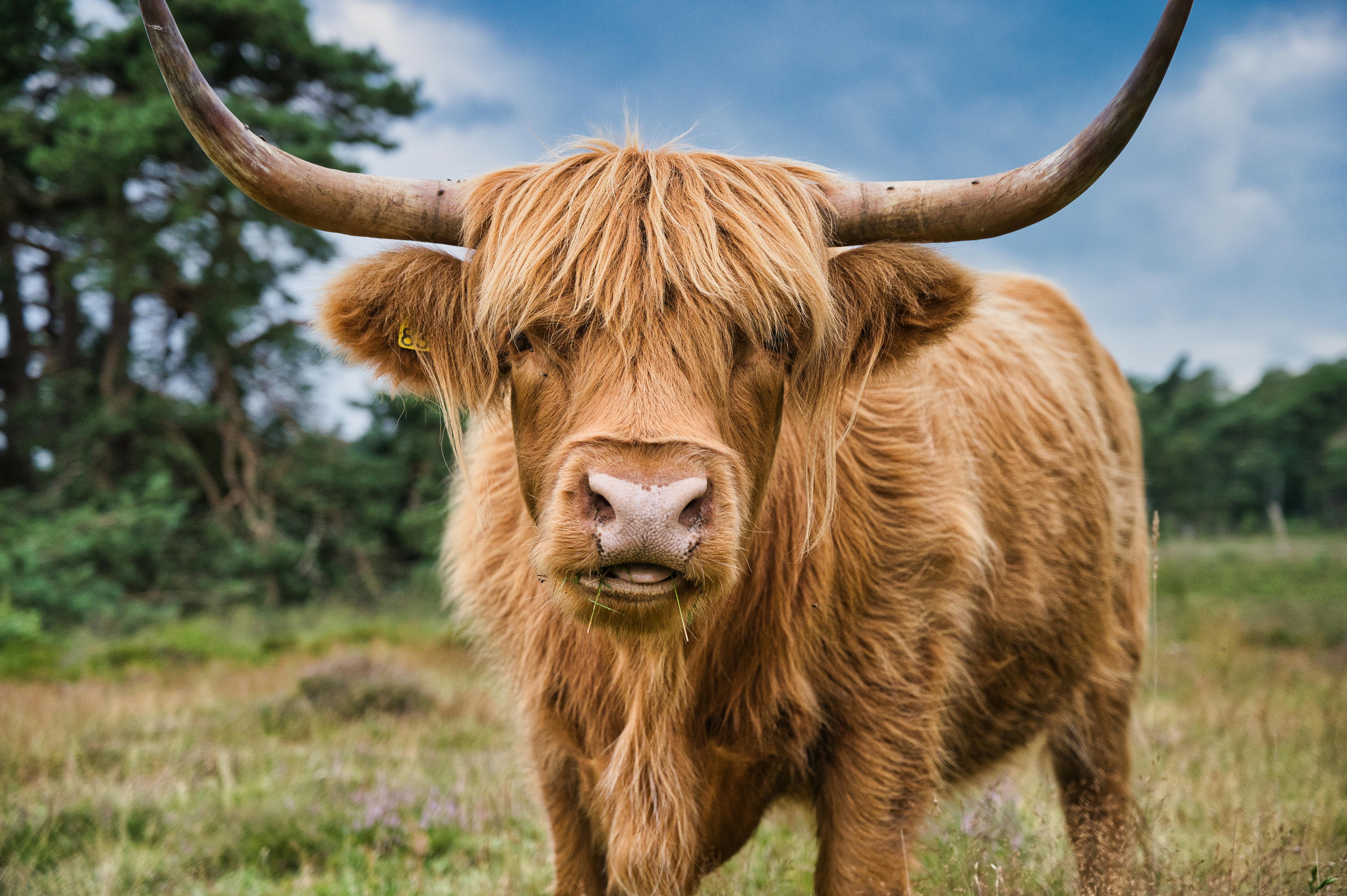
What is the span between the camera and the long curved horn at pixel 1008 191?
5.44ft

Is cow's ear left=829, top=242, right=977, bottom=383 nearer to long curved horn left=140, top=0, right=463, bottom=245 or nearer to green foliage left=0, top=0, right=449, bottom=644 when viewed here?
long curved horn left=140, top=0, right=463, bottom=245

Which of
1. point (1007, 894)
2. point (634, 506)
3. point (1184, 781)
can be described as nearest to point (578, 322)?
point (634, 506)

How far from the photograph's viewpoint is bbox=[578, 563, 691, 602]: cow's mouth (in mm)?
1659

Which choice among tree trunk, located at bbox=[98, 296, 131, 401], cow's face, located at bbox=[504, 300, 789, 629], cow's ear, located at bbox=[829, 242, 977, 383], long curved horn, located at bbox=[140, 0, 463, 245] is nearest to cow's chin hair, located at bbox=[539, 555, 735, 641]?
cow's face, located at bbox=[504, 300, 789, 629]

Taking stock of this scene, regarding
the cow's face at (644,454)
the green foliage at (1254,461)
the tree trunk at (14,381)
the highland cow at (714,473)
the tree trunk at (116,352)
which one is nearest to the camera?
the cow's face at (644,454)

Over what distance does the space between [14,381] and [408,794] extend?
12106mm

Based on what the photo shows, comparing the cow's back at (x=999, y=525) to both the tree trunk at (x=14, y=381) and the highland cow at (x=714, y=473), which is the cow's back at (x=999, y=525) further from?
the tree trunk at (x=14, y=381)

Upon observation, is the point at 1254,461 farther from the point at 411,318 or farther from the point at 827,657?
the point at 411,318

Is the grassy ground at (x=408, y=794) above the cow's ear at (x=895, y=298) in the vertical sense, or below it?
below

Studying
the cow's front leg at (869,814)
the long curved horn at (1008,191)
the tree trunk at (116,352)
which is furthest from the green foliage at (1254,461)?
the long curved horn at (1008,191)

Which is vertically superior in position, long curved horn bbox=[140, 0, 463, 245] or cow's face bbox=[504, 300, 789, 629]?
long curved horn bbox=[140, 0, 463, 245]

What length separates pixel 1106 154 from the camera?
1758 millimetres

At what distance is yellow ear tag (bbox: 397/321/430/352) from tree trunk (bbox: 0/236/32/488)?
1273cm

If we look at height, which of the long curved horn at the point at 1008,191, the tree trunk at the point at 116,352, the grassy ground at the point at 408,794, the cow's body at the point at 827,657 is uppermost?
the tree trunk at the point at 116,352
